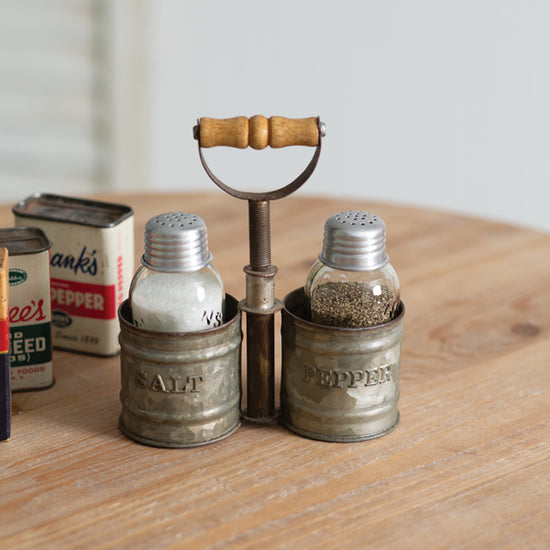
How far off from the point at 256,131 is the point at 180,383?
25 centimetres

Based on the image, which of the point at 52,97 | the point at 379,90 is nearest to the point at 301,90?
the point at 379,90

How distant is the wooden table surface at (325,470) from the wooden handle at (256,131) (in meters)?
0.29

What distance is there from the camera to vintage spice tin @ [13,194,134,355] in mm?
990

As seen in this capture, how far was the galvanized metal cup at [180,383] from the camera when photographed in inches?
31.7

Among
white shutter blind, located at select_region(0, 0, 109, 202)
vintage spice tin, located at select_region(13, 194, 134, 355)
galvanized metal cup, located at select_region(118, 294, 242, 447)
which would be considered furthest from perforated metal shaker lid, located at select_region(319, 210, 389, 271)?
white shutter blind, located at select_region(0, 0, 109, 202)

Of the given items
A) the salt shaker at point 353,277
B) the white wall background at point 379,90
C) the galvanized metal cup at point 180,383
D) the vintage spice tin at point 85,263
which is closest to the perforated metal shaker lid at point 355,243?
the salt shaker at point 353,277

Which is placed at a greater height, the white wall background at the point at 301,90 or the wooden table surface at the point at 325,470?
the white wall background at the point at 301,90

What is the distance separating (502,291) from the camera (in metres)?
1.25

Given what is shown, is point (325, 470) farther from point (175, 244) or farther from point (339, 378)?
point (175, 244)

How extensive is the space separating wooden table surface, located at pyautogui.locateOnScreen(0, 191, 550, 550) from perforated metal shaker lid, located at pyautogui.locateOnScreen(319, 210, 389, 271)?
19cm

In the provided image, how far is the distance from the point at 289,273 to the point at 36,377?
0.44 meters

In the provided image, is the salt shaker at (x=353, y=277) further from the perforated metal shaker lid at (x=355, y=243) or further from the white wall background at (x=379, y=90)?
the white wall background at (x=379, y=90)

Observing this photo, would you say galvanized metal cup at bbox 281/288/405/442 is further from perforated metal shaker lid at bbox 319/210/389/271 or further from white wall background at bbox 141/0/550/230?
white wall background at bbox 141/0/550/230

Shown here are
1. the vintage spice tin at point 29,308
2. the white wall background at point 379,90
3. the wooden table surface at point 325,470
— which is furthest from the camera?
the white wall background at point 379,90
